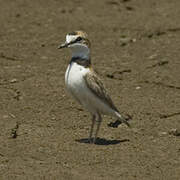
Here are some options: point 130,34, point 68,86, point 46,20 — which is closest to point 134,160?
point 68,86

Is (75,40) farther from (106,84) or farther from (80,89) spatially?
(106,84)

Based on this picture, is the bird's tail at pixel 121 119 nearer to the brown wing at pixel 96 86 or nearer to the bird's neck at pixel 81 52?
the brown wing at pixel 96 86

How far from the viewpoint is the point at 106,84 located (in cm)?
843

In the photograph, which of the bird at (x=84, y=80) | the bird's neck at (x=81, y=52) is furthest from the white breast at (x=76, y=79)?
the bird's neck at (x=81, y=52)

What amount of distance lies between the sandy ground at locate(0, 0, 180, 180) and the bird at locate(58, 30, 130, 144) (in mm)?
365

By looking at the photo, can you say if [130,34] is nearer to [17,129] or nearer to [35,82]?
[35,82]

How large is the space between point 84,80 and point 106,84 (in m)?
2.03

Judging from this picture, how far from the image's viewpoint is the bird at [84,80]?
641cm

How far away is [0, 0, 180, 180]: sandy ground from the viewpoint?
6051 millimetres

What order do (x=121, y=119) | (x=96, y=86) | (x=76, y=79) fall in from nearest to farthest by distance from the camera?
(x=76, y=79), (x=96, y=86), (x=121, y=119)

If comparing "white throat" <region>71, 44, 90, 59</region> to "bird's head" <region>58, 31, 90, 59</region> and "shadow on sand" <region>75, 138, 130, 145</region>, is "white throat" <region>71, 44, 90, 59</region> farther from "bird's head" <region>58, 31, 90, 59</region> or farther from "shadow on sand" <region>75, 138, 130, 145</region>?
"shadow on sand" <region>75, 138, 130, 145</region>

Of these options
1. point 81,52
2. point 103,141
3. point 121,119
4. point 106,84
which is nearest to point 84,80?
point 81,52

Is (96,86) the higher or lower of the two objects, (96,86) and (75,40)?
the lower

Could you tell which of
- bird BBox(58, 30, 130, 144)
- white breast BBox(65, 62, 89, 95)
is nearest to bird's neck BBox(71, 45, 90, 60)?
bird BBox(58, 30, 130, 144)
